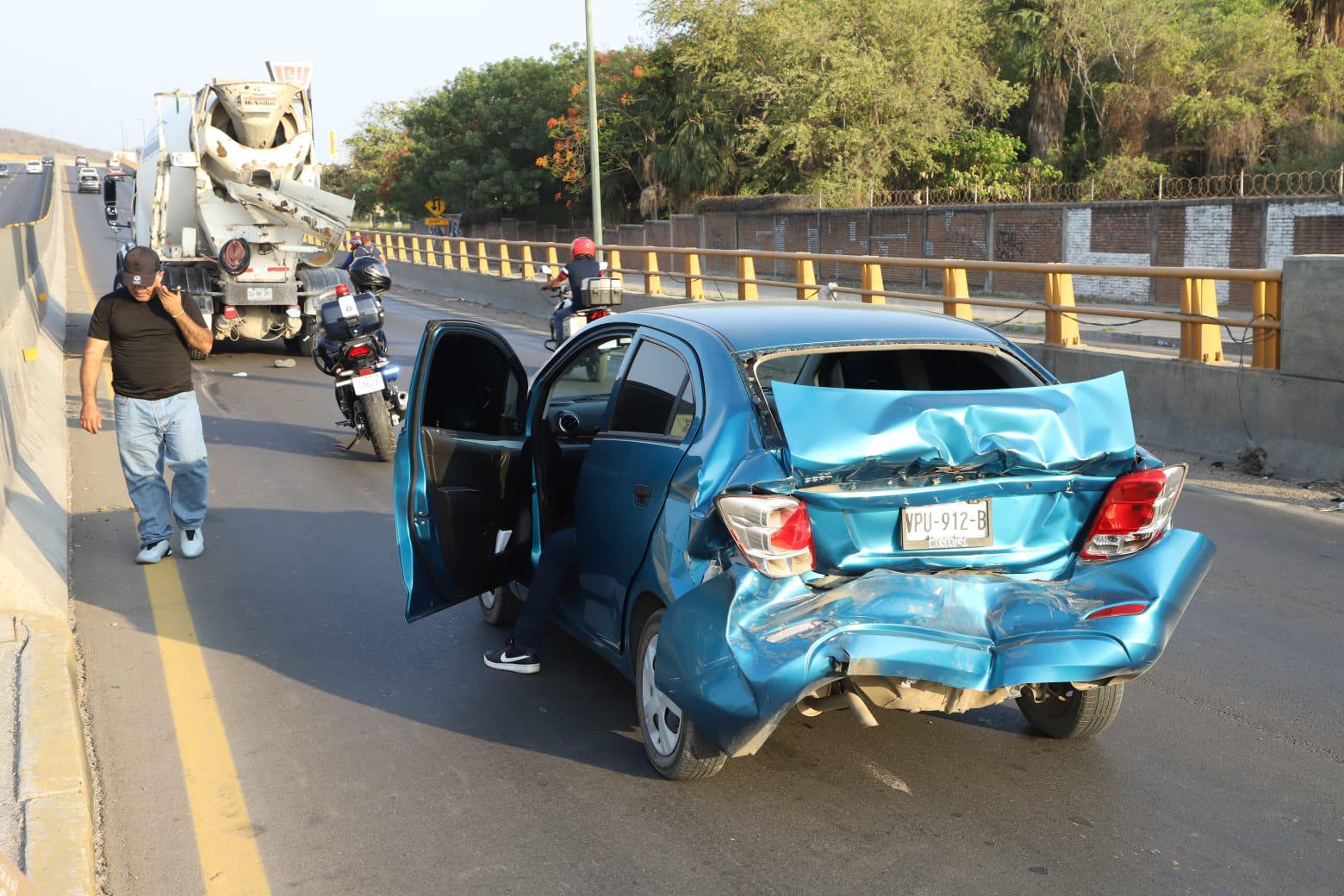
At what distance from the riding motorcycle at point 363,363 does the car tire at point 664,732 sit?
655cm

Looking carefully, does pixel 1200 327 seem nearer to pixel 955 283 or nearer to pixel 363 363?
pixel 955 283

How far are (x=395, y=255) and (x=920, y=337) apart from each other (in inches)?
1418

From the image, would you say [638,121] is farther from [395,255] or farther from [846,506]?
[846,506]

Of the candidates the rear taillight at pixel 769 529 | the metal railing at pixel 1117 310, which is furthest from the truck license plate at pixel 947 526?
the metal railing at pixel 1117 310

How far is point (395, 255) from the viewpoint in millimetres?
39469

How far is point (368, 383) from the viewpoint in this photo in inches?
428

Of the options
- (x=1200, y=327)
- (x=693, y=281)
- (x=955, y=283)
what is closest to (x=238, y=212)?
(x=693, y=281)

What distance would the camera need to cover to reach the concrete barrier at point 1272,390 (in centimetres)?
918

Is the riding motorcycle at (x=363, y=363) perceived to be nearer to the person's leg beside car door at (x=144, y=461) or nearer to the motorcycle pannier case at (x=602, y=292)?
the motorcycle pannier case at (x=602, y=292)

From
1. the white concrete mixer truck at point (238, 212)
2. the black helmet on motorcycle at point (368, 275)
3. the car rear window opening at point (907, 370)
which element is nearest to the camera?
the car rear window opening at point (907, 370)

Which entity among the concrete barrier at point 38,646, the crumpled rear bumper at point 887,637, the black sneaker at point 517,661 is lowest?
the black sneaker at point 517,661

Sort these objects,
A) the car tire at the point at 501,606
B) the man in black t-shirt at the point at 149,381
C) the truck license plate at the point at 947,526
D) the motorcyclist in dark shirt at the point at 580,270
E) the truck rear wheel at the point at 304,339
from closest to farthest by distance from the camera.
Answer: the truck license plate at the point at 947,526
the car tire at the point at 501,606
the man in black t-shirt at the point at 149,381
the motorcyclist in dark shirt at the point at 580,270
the truck rear wheel at the point at 304,339

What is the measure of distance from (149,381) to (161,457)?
52cm

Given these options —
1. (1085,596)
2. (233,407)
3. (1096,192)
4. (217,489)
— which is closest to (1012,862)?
(1085,596)
